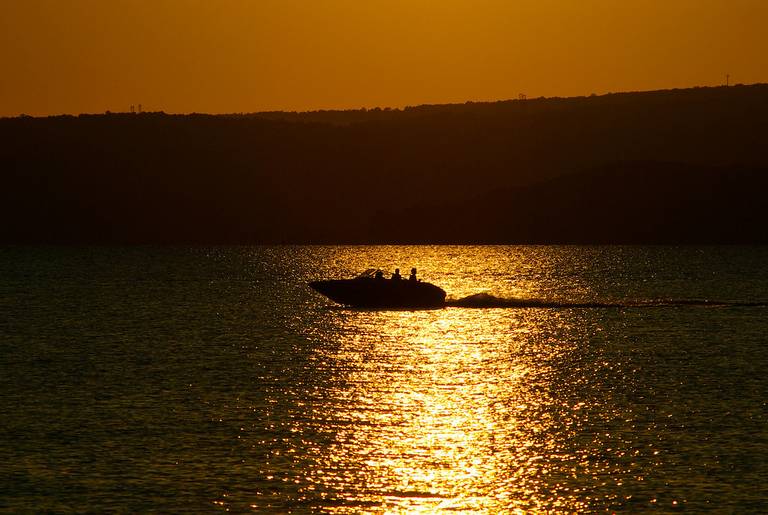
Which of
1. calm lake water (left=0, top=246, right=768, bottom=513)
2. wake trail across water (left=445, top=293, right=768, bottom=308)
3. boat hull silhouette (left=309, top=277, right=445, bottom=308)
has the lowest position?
calm lake water (left=0, top=246, right=768, bottom=513)

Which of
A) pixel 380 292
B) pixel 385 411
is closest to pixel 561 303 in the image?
pixel 380 292

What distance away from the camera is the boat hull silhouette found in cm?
9362

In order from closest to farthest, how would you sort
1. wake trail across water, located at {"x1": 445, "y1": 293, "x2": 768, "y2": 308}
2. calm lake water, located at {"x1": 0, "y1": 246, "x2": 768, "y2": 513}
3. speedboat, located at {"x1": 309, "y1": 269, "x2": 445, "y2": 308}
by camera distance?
1. calm lake water, located at {"x1": 0, "y1": 246, "x2": 768, "y2": 513}
2. speedboat, located at {"x1": 309, "y1": 269, "x2": 445, "y2": 308}
3. wake trail across water, located at {"x1": 445, "y1": 293, "x2": 768, "y2": 308}

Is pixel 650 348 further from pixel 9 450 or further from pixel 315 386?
pixel 9 450

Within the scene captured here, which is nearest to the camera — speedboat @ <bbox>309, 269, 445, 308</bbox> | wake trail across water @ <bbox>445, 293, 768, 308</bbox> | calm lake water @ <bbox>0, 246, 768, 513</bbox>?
calm lake water @ <bbox>0, 246, 768, 513</bbox>

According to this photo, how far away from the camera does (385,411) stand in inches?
1944

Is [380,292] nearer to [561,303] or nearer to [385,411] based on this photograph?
[561,303]

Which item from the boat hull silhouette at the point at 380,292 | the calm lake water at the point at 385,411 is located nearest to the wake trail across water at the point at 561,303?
the calm lake water at the point at 385,411

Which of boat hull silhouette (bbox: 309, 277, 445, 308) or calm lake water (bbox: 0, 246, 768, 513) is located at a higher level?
boat hull silhouette (bbox: 309, 277, 445, 308)

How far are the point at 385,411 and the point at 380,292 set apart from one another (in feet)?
146

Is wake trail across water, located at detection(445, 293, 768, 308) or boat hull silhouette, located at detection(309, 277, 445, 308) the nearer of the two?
boat hull silhouette, located at detection(309, 277, 445, 308)

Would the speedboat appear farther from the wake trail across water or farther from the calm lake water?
the wake trail across water

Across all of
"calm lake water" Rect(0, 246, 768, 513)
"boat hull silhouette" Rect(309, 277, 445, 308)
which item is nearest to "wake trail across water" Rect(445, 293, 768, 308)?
"calm lake water" Rect(0, 246, 768, 513)

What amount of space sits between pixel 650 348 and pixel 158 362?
3022 centimetres
